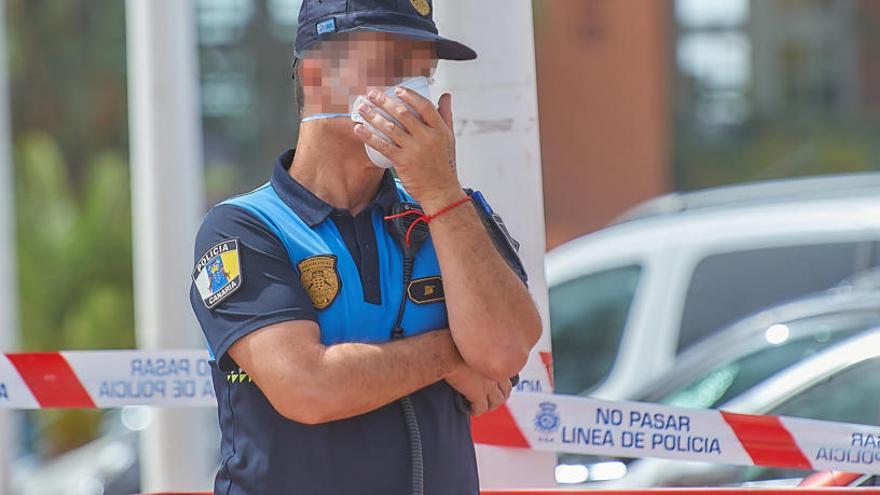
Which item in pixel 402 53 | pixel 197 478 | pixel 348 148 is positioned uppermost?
pixel 402 53

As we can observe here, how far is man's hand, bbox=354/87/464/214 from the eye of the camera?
8.23ft

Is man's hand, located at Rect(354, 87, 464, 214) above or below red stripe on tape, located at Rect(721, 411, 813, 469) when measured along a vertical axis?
above

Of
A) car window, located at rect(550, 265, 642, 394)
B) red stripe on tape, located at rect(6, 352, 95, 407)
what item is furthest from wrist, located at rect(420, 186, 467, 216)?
car window, located at rect(550, 265, 642, 394)

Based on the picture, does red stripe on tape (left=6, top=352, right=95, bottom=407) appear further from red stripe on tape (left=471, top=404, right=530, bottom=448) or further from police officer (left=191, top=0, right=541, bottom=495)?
police officer (left=191, top=0, right=541, bottom=495)

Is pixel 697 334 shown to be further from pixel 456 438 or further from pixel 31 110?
pixel 31 110

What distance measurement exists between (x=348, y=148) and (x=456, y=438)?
0.58m

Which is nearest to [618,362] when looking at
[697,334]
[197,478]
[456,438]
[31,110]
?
[697,334]

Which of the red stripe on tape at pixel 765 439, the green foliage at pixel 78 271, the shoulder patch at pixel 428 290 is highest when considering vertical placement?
the shoulder patch at pixel 428 290

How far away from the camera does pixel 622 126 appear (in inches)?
1176

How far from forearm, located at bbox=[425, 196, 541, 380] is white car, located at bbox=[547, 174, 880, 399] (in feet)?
12.9

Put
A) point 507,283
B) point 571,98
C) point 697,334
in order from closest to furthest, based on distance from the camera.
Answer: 1. point 507,283
2. point 697,334
3. point 571,98

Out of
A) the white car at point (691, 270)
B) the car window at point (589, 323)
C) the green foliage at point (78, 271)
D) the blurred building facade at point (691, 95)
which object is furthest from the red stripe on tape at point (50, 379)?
the blurred building facade at point (691, 95)

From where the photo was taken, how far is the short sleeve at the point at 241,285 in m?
2.53

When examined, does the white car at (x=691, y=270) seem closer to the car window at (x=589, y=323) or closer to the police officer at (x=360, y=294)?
the car window at (x=589, y=323)
